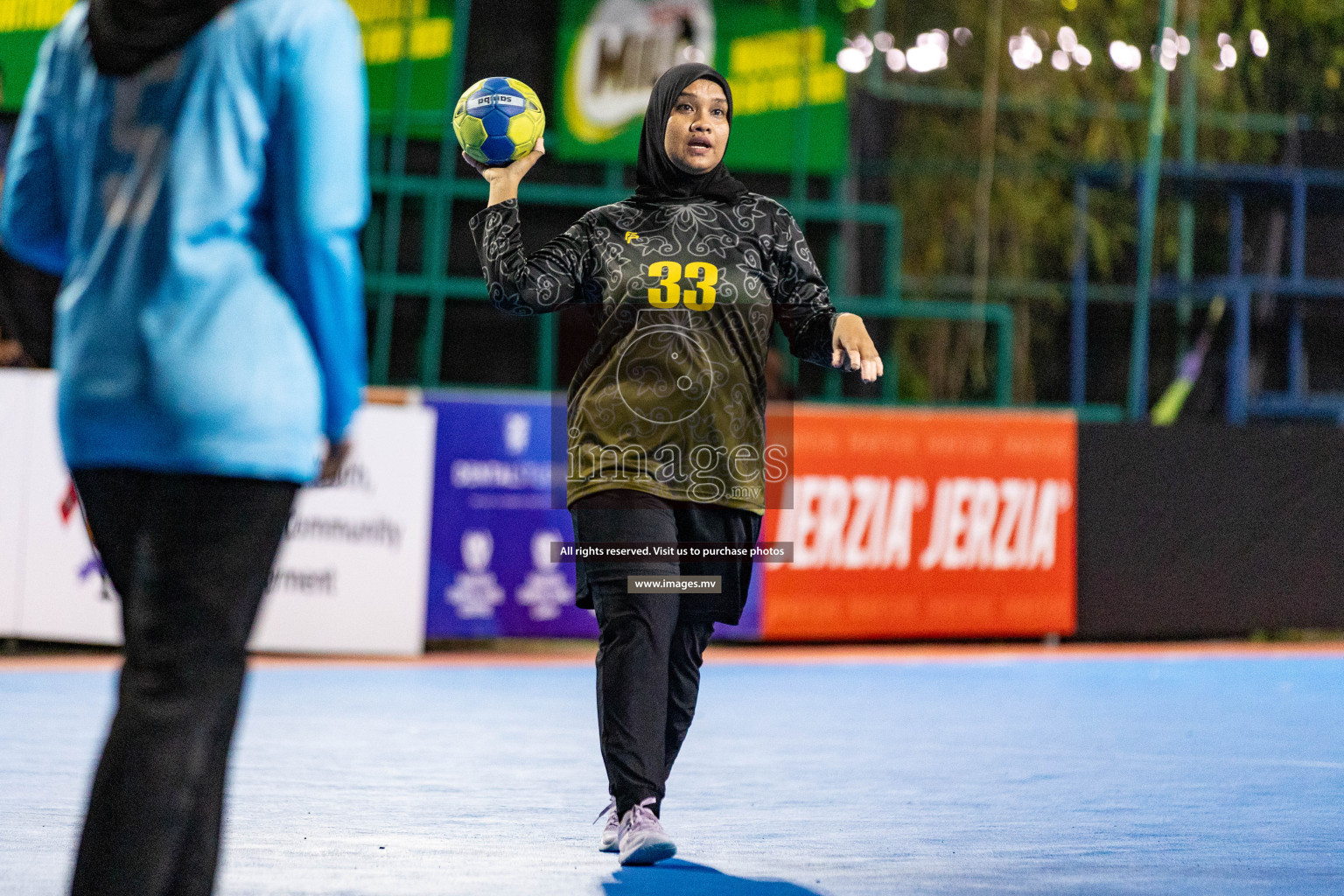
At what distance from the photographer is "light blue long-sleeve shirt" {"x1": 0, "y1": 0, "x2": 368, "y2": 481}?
252 cm

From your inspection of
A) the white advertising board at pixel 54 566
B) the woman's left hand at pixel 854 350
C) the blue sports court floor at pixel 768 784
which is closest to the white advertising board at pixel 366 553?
the blue sports court floor at pixel 768 784

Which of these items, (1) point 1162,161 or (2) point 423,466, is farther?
(1) point 1162,161

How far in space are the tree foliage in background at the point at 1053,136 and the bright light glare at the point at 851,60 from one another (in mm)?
199

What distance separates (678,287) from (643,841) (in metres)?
1.35

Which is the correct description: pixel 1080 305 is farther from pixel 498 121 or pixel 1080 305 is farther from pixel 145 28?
pixel 145 28

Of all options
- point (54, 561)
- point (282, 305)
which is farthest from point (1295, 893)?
point (54, 561)

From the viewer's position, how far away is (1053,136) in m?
13.8

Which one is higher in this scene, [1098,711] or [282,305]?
[282,305]

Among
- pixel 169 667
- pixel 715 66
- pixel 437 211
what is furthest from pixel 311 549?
pixel 169 667

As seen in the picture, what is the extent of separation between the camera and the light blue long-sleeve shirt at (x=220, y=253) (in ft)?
8.27

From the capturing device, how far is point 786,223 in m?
4.52

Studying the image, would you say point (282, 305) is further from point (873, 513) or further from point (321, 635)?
point (873, 513)

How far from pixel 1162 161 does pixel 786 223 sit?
1000 centimetres

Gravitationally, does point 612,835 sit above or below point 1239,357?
below
